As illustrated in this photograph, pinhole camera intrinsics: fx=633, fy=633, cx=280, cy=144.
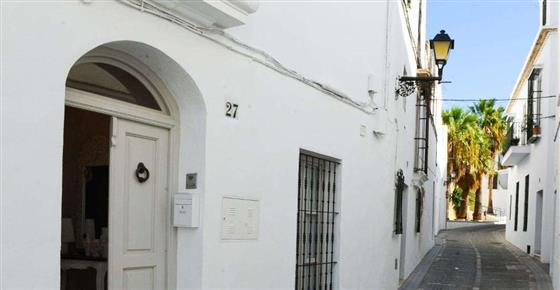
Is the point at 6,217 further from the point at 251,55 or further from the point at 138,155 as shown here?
the point at 251,55

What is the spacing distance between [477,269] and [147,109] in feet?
41.7

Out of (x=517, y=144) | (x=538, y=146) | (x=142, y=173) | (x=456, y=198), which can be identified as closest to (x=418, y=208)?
(x=538, y=146)

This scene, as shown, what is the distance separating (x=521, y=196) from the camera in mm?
21688

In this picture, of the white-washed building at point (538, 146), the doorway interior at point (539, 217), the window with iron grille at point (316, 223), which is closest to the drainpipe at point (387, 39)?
the window with iron grille at point (316, 223)

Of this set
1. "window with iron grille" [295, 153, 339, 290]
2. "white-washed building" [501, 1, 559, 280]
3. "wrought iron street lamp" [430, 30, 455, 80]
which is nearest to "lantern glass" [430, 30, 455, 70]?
"wrought iron street lamp" [430, 30, 455, 80]

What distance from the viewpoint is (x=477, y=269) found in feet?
50.8

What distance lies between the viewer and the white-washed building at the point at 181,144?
3379 millimetres

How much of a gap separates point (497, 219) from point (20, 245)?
44710mm

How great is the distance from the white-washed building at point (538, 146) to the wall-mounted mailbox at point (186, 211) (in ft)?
34.6

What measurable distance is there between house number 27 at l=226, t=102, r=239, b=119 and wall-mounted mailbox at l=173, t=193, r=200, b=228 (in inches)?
→ 30.5

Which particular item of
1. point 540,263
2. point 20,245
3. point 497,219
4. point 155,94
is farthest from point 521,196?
point 497,219

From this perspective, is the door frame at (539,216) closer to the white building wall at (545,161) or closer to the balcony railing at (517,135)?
the white building wall at (545,161)

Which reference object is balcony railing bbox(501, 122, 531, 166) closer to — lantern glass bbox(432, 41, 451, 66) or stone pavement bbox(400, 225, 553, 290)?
stone pavement bbox(400, 225, 553, 290)

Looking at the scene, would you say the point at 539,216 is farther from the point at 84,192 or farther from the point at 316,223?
the point at 84,192
